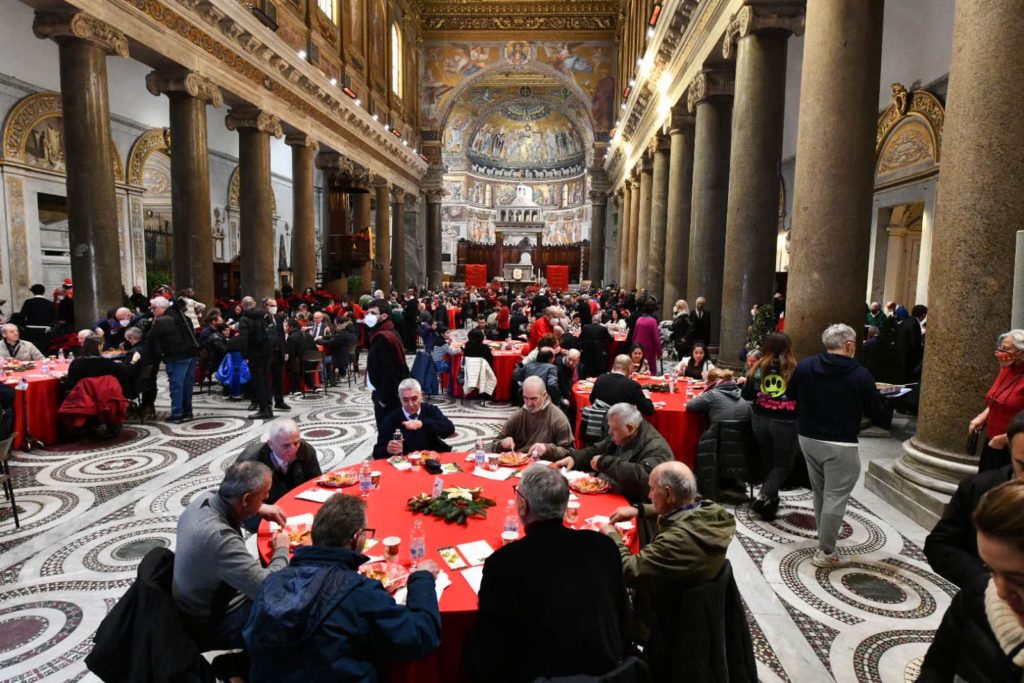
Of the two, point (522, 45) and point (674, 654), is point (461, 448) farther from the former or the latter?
point (522, 45)

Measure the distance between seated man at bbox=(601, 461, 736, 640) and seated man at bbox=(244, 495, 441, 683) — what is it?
2.57 ft

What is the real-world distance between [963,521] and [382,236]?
21.6 m

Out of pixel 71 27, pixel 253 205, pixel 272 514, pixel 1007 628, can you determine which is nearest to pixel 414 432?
pixel 272 514

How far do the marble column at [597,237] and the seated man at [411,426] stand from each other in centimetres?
2516

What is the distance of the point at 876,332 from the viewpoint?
7648 mm

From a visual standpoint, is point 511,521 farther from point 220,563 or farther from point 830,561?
point 830,561

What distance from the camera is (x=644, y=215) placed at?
1727 cm

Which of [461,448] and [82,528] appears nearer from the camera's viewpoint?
[82,528]

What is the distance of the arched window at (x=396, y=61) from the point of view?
2386 centimetres

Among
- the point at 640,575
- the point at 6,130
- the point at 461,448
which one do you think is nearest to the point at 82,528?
the point at 461,448

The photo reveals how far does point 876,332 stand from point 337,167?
15.5 meters

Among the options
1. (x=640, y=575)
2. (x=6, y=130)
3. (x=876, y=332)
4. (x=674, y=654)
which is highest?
(x=6, y=130)

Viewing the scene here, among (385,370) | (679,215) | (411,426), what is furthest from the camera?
(679,215)

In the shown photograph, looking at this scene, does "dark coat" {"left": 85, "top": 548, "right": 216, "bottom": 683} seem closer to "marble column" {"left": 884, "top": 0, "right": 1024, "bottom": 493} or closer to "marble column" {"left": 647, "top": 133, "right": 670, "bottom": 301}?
"marble column" {"left": 884, "top": 0, "right": 1024, "bottom": 493}
